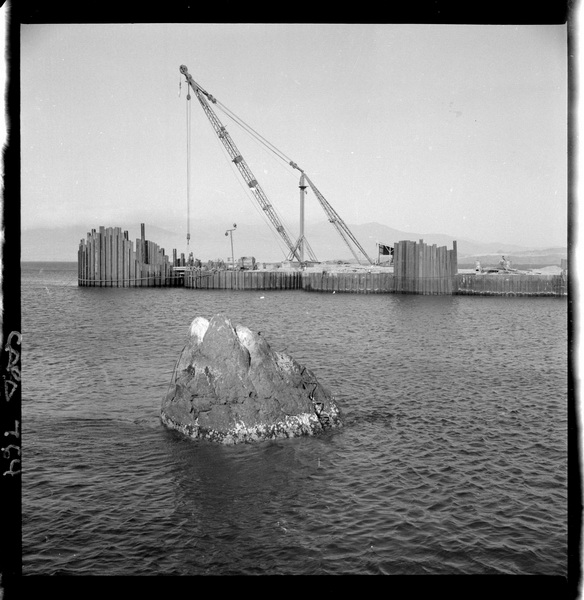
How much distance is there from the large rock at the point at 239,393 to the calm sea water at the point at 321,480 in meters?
0.78

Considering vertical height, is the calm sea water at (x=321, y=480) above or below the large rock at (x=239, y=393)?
below

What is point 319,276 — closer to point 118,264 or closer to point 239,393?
point 118,264

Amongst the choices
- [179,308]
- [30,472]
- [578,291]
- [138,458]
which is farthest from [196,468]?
[179,308]

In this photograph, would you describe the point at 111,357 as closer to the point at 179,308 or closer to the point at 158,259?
the point at 179,308

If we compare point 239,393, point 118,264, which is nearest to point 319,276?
point 118,264

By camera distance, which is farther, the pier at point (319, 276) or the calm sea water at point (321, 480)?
the pier at point (319, 276)

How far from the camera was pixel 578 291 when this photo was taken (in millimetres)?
7352

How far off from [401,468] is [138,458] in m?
8.22

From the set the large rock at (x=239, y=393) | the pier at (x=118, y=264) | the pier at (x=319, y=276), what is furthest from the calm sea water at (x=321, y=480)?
the pier at (x=118, y=264)

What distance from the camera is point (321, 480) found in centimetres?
1753

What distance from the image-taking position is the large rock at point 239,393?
2089 centimetres

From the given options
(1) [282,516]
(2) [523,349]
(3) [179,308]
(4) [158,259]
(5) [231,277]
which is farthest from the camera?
(4) [158,259]

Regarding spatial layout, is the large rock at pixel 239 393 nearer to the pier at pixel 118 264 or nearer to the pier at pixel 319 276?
the pier at pixel 319 276

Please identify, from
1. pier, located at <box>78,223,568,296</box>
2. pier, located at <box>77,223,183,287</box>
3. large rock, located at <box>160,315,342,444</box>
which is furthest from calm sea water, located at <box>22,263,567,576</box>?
pier, located at <box>77,223,183,287</box>
